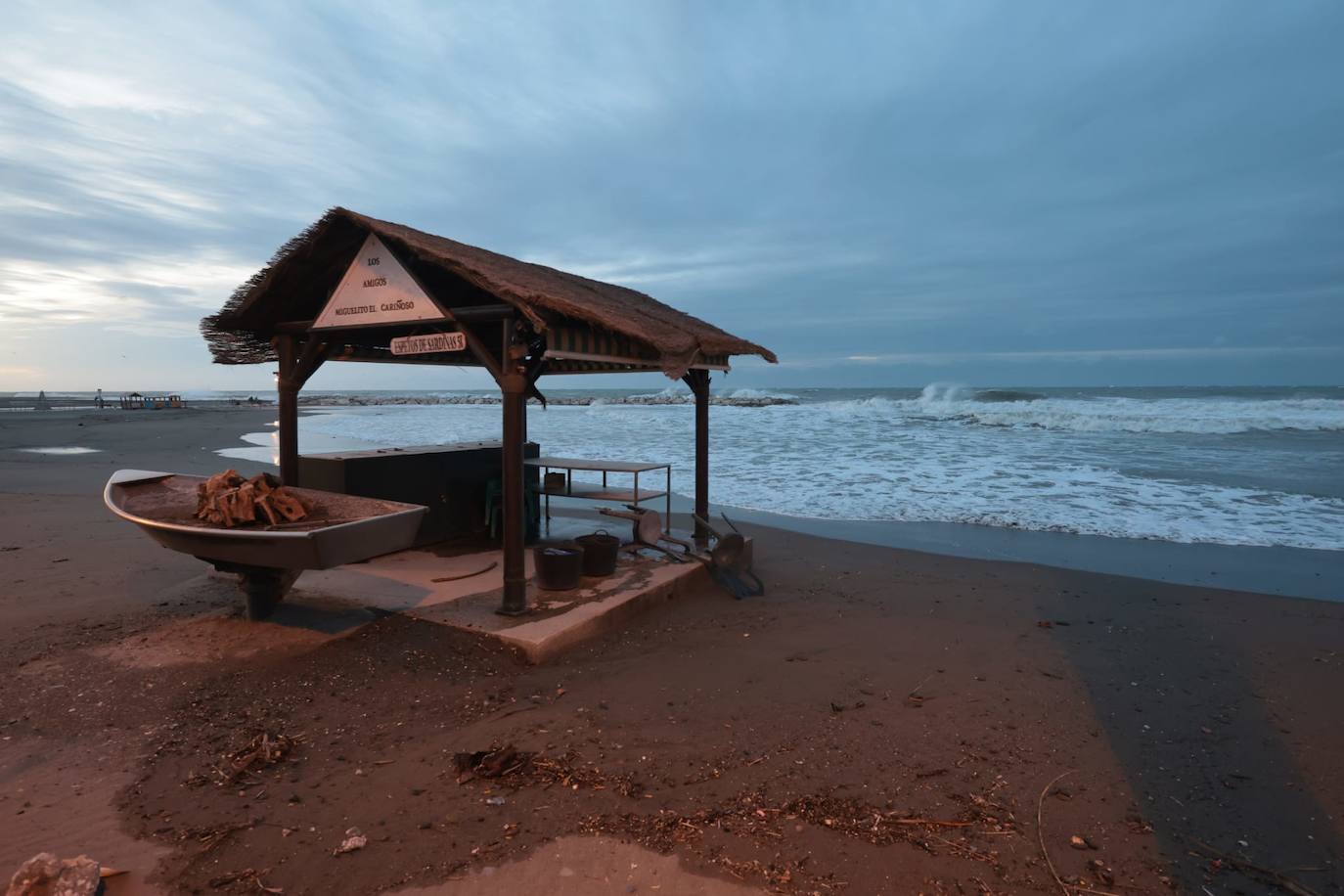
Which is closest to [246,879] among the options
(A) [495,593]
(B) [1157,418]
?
(A) [495,593]

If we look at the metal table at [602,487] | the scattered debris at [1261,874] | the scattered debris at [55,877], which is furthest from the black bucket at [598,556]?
the scattered debris at [1261,874]

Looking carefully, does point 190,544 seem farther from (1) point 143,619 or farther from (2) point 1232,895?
(2) point 1232,895

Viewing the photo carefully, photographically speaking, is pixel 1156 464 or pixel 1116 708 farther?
pixel 1156 464

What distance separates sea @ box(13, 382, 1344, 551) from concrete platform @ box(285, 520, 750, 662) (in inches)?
229

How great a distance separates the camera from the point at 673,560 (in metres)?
7.49

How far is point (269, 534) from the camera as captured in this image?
4.65 metres

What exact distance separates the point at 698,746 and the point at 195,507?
16.4 feet

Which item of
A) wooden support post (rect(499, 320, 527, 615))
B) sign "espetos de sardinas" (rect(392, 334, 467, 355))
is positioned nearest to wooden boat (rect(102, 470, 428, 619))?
wooden support post (rect(499, 320, 527, 615))

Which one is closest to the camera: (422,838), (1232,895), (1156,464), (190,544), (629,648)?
(1232,895)

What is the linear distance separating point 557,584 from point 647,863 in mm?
3496

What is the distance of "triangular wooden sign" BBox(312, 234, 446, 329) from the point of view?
231 inches

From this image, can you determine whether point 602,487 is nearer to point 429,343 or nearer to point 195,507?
point 429,343

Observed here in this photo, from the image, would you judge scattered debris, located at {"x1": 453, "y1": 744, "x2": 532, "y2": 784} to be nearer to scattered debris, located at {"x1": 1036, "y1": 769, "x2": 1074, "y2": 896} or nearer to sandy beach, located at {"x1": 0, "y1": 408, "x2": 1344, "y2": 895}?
sandy beach, located at {"x1": 0, "y1": 408, "x2": 1344, "y2": 895}

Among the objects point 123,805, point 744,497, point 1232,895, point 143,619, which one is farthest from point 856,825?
point 744,497
